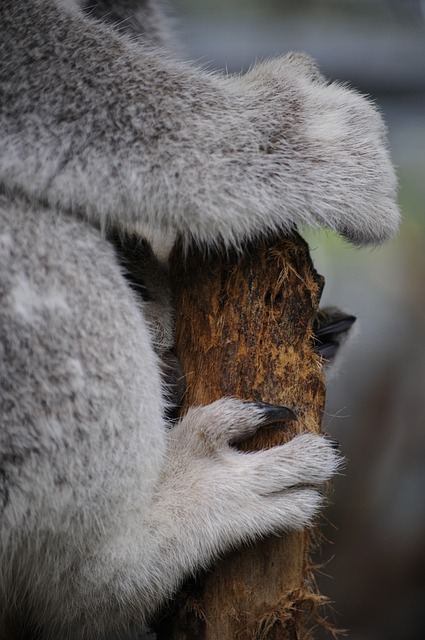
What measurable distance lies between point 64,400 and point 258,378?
62cm

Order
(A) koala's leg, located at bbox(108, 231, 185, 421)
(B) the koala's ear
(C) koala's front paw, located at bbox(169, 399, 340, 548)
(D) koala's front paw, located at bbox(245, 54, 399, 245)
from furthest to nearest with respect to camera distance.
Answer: (B) the koala's ear
(A) koala's leg, located at bbox(108, 231, 185, 421)
(D) koala's front paw, located at bbox(245, 54, 399, 245)
(C) koala's front paw, located at bbox(169, 399, 340, 548)

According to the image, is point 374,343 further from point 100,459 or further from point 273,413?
point 100,459

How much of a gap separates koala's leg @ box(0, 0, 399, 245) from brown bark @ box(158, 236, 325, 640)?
0.52 feet

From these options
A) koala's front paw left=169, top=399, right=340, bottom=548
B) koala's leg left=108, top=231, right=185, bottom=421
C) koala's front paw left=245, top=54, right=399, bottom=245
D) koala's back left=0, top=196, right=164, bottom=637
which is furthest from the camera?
koala's leg left=108, top=231, right=185, bottom=421

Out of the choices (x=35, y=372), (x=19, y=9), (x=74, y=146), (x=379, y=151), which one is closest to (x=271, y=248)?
(x=379, y=151)

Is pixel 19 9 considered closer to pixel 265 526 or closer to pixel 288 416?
pixel 288 416

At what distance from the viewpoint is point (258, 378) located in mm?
2479

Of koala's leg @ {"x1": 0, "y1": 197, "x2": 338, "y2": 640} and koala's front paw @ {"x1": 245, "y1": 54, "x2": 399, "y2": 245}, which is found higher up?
koala's front paw @ {"x1": 245, "y1": 54, "x2": 399, "y2": 245}

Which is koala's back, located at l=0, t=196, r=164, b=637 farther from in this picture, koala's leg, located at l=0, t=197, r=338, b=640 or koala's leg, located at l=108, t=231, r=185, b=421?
koala's leg, located at l=108, t=231, r=185, b=421

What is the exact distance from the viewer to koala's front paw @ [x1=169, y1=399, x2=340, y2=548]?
91.1 inches

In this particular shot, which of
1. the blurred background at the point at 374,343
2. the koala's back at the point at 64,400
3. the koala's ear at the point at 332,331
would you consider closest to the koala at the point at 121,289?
the koala's back at the point at 64,400

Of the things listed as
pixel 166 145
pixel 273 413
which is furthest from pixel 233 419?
pixel 166 145

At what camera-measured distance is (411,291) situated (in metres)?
7.00

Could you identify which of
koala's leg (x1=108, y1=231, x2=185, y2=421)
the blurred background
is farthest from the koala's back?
the blurred background
